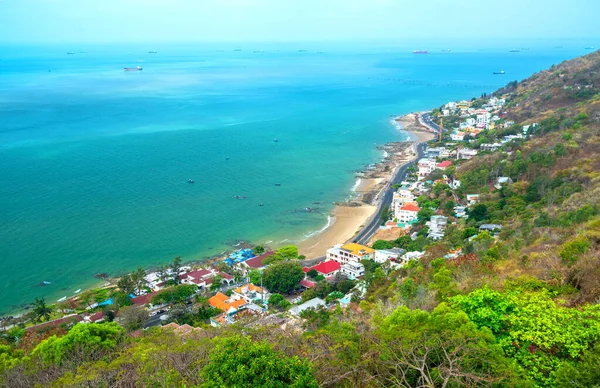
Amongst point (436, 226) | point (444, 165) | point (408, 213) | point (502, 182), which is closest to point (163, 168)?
point (408, 213)

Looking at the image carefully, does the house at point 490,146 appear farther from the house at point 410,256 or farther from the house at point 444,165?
the house at point 410,256

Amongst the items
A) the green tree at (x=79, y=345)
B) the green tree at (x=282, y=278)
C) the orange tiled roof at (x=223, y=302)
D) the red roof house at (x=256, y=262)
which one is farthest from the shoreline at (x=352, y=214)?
the green tree at (x=79, y=345)

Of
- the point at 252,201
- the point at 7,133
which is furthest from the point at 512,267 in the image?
the point at 7,133

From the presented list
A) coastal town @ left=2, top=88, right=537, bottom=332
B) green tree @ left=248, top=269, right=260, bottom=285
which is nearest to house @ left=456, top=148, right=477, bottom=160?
coastal town @ left=2, top=88, right=537, bottom=332

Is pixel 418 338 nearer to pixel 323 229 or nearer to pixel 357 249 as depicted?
pixel 357 249

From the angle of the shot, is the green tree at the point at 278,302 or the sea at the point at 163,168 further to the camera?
the sea at the point at 163,168

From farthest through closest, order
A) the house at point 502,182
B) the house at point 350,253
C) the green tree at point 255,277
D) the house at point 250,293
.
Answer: the house at point 502,182 < the house at point 350,253 < the green tree at point 255,277 < the house at point 250,293
